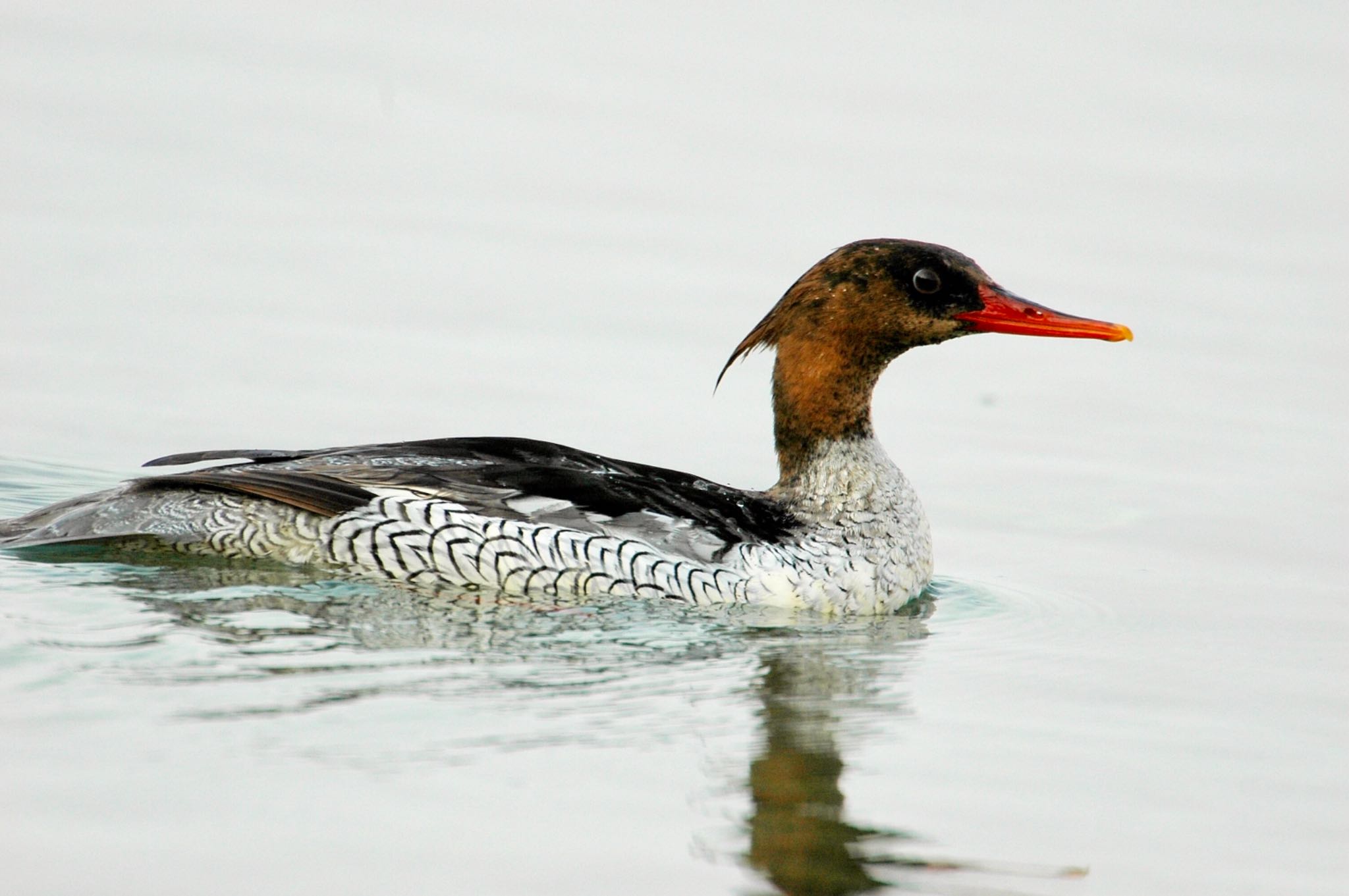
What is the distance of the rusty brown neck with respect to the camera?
990 cm

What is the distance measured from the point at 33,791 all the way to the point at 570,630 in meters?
2.83

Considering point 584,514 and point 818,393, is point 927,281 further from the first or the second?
point 584,514

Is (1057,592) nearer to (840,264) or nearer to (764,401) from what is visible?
(840,264)

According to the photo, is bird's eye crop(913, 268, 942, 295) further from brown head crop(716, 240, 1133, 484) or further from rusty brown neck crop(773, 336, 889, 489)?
rusty brown neck crop(773, 336, 889, 489)

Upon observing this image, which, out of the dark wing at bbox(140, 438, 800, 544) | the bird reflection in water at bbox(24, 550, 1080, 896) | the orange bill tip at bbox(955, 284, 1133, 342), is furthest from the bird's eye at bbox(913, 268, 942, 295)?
the bird reflection in water at bbox(24, 550, 1080, 896)

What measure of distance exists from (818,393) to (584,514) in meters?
1.56

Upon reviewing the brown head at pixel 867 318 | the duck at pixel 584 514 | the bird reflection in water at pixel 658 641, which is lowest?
the bird reflection in water at pixel 658 641

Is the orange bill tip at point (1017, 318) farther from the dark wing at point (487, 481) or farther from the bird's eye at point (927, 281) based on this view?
the dark wing at point (487, 481)

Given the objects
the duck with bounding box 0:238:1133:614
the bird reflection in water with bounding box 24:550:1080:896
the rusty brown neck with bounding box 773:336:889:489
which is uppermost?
the rusty brown neck with bounding box 773:336:889:489

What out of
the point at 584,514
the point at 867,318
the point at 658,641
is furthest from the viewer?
the point at 867,318

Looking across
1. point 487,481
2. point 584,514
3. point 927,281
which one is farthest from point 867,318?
point 487,481

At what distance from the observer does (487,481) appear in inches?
362

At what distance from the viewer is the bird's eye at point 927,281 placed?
32.3 ft

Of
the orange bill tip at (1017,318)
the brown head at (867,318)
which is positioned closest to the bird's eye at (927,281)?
the brown head at (867,318)
